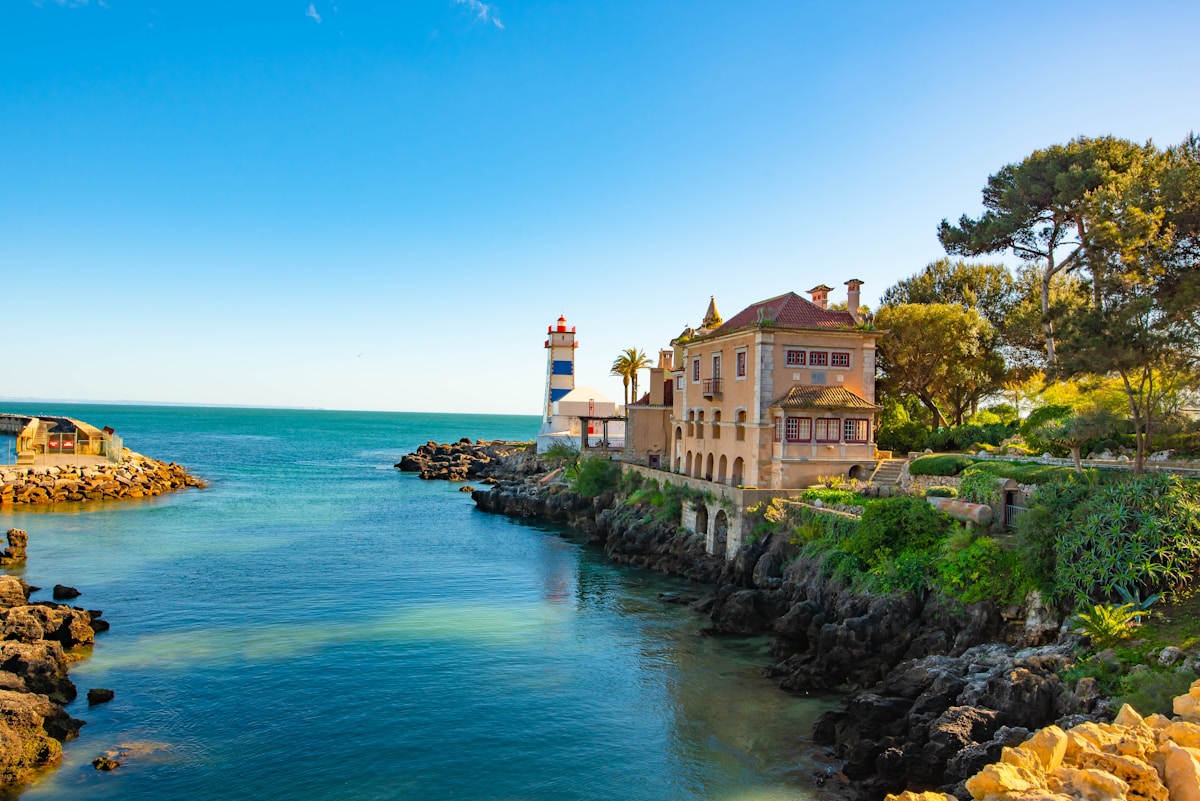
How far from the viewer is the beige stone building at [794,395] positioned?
35.8m

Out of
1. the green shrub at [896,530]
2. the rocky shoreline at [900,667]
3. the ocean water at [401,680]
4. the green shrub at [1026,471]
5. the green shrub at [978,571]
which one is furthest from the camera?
the green shrub at [1026,471]

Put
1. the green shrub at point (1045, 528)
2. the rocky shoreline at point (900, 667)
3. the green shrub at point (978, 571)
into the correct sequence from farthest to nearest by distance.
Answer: the green shrub at point (978, 571) → the green shrub at point (1045, 528) → the rocky shoreline at point (900, 667)

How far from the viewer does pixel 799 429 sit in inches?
1409

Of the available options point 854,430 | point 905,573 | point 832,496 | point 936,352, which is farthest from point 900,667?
point 936,352

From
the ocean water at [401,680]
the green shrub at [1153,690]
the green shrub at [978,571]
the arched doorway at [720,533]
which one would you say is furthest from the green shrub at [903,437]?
the green shrub at [1153,690]

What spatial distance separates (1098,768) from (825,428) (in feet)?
85.1

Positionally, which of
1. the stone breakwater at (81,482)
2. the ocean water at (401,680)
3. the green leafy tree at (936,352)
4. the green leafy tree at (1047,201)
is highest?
the green leafy tree at (1047,201)

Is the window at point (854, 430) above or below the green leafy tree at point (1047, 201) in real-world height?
below

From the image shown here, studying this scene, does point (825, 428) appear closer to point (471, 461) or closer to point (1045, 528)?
point (1045, 528)

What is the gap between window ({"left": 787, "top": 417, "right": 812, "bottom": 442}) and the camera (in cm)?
3566

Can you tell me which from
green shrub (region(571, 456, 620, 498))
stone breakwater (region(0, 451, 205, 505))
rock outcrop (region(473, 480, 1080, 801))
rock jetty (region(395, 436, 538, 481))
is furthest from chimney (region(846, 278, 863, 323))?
stone breakwater (region(0, 451, 205, 505))

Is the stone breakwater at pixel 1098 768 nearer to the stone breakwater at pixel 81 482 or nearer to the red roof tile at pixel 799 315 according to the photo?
the red roof tile at pixel 799 315

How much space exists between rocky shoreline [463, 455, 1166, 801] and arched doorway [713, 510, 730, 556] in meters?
0.87

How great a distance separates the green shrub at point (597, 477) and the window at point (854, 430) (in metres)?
18.9
